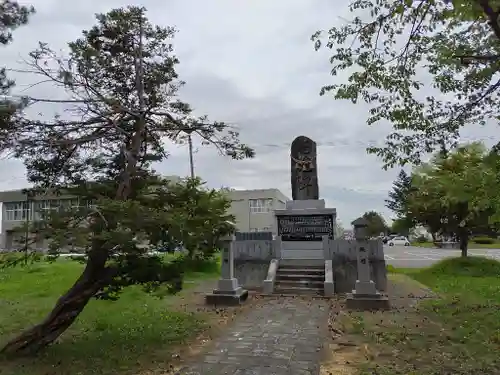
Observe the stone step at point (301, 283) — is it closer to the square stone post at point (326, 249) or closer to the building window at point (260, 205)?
the square stone post at point (326, 249)

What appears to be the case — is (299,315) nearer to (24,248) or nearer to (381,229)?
(381,229)

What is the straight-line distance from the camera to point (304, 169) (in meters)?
15.2

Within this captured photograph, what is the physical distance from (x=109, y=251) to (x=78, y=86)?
93.5 inches

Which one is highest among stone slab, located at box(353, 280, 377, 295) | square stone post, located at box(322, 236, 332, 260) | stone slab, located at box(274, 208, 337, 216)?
stone slab, located at box(274, 208, 337, 216)

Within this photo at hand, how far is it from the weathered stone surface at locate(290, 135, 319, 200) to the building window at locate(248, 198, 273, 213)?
31695mm

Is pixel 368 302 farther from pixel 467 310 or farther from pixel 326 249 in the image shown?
pixel 326 249

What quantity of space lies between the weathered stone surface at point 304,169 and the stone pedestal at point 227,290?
5.31 metres

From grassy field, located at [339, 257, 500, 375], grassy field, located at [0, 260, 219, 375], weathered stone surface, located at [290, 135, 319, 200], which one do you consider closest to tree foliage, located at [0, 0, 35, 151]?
grassy field, located at [0, 260, 219, 375]

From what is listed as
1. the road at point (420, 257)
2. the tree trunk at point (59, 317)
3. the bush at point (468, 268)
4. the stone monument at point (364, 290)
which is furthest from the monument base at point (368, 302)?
the road at point (420, 257)

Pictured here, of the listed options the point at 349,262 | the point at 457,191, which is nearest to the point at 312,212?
the point at 349,262

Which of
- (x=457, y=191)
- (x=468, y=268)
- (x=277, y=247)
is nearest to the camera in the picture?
(x=457, y=191)

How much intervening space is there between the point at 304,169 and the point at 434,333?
8989mm

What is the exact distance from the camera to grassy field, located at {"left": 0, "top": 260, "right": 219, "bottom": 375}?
529cm

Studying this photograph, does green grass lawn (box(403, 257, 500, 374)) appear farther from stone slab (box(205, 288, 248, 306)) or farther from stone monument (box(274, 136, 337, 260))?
stone slab (box(205, 288, 248, 306))
